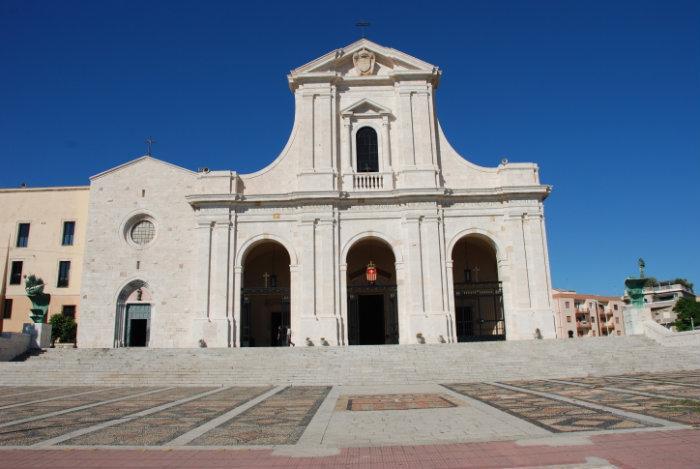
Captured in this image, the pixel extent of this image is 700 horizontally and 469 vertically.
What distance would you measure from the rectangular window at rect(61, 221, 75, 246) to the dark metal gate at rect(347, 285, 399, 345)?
1644 cm

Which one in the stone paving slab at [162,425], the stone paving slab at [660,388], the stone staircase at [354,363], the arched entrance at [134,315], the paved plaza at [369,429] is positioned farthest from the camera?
the arched entrance at [134,315]

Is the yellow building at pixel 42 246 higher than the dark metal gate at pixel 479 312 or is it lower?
higher

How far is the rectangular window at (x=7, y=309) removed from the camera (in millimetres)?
30422

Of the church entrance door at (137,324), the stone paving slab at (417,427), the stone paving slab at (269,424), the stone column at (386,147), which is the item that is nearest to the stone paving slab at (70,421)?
the stone paving slab at (269,424)

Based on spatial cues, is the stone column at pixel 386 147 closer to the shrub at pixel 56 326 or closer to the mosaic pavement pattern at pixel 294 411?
the mosaic pavement pattern at pixel 294 411

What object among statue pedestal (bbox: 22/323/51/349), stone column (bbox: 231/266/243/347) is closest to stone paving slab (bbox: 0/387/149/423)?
statue pedestal (bbox: 22/323/51/349)

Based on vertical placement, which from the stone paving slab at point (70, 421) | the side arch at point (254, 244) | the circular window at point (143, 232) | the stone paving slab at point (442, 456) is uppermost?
the circular window at point (143, 232)

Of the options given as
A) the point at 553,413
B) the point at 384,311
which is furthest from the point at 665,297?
the point at 553,413

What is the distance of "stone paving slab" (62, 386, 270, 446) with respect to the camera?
7.89 m

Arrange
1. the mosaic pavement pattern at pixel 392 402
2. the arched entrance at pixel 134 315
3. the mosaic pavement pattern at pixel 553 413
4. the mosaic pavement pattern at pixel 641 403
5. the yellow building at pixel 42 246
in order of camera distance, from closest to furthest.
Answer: the mosaic pavement pattern at pixel 553 413
the mosaic pavement pattern at pixel 641 403
the mosaic pavement pattern at pixel 392 402
the arched entrance at pixel 134 315
the yellow building at pixel 42 246

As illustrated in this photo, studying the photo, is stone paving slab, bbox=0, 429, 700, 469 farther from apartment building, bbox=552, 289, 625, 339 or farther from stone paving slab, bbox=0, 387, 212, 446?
apartment building, bbox=552, 289, 625, 339

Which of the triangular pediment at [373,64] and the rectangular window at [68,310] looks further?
the triangular pediment at [373,64]

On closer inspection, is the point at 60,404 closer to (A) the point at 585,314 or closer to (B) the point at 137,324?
(B) the point at 137,324

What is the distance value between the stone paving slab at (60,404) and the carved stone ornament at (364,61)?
2118cm
